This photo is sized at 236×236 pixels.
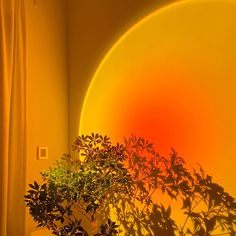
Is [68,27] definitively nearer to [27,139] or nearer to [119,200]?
[27,139]

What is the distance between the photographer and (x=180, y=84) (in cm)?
190

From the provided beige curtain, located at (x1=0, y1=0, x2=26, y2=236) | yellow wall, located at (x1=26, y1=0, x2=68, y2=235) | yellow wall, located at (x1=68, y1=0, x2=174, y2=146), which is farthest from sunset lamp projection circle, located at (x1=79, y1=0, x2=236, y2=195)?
beige curtain, located at (x1=0, y1=0, x2=26, y2=236)

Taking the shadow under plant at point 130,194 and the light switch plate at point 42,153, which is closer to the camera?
the shadow under plant at point 130,194

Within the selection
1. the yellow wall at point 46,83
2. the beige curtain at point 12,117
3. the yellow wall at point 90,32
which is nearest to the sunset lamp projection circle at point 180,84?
the yellow wall at point 90,32

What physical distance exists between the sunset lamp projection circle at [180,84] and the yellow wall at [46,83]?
365 millimetres

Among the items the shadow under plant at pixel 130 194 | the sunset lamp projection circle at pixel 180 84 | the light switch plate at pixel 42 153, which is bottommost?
the shadow under plant at pixel 130 194

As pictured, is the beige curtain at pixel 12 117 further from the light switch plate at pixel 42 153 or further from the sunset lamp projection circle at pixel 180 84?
the sunset lamp projection circle at pixel 180 84

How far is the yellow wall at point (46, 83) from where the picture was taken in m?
2.21

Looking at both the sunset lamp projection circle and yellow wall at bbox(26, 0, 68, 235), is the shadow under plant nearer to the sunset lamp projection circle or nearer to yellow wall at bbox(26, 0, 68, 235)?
the sunset lamp projection circle

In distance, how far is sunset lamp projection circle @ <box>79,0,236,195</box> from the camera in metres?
1.73

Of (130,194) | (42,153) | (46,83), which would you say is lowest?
(130,194)

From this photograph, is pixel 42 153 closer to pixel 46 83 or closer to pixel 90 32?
pixel 46 83

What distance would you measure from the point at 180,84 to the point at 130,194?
0.72 m

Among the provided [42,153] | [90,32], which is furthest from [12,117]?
[90,32]
